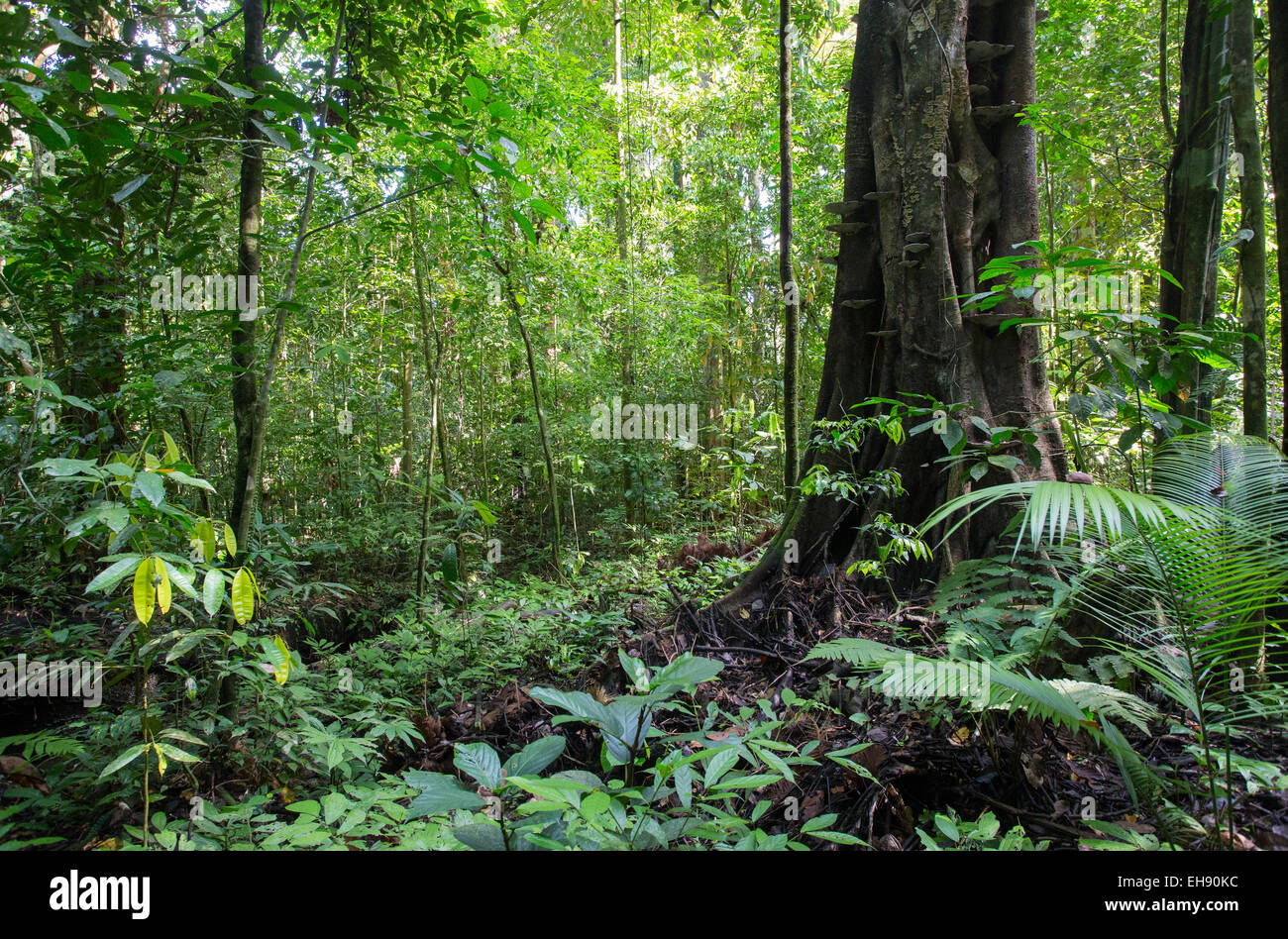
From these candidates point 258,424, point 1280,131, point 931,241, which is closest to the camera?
point 1280,131

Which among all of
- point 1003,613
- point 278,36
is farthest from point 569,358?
point 1003,613

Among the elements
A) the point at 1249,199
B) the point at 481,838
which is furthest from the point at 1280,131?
the point at 481,838

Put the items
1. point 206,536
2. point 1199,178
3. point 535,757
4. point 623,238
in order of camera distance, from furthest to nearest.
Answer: point 623,238 < point 1199,178 < point 206,536 < point 535,757

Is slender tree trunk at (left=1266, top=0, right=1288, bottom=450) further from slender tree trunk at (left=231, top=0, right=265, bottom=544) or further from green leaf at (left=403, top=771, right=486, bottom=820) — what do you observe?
slender tree trunk at (left=231, top=0, right=265, bottom=544)

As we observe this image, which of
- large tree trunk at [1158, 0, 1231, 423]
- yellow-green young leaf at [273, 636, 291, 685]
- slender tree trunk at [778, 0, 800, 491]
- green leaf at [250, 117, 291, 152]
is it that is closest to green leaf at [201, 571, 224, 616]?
yellow-green young leaf at [273, 636, 291, 685]

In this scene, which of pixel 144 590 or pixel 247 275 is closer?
pixel 144 590

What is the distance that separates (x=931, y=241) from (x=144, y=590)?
149 inches

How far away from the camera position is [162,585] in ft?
4.50

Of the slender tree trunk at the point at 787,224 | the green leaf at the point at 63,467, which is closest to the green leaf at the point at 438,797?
the green leaf at the point at 63,467

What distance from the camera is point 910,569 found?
10.8 ft

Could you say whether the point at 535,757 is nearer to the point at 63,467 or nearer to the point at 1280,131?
the point at 63,467

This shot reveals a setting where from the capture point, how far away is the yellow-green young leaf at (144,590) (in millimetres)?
1326

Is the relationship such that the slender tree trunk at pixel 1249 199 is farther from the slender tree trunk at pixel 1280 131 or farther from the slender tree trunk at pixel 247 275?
the slender tree trunk at pixel 247 275
